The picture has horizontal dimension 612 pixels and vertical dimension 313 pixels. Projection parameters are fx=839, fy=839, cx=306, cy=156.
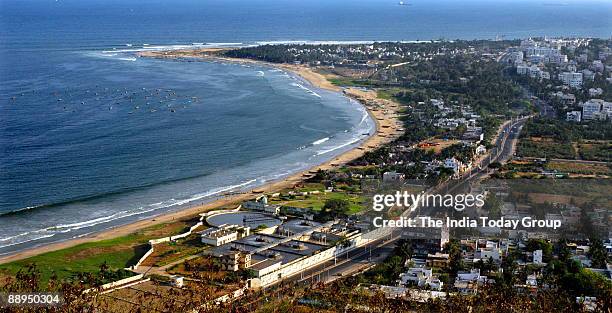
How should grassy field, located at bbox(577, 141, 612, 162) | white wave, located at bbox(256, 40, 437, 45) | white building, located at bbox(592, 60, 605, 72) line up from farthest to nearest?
white wave, located at bbox(256, 40, 437, 45)
white building, located at bbox(592, 60, 605, 72)
grassy field, located at bbox(577, 141, 612, 162)

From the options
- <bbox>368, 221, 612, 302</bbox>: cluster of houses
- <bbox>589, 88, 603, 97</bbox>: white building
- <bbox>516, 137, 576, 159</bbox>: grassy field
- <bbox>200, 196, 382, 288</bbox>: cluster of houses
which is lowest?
<bbox>516, 137, 576, 159</bbox>: grassy field

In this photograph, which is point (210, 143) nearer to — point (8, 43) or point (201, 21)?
point (8, 43)

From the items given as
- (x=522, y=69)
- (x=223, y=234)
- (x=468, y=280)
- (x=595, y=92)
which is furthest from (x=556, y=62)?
(x=468, y=280)

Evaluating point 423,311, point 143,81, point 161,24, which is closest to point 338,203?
point 423,311

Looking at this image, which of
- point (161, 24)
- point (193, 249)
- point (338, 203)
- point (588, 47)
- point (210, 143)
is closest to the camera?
point (193, 249)

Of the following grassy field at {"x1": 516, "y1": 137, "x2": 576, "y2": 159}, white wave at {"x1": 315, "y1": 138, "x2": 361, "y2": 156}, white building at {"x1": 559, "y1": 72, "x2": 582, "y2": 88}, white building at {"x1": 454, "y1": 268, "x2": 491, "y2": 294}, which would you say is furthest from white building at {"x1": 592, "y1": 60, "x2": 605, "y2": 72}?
white building at {"x1": 454, "y1": 268, "x2": 491, "y2": 294}

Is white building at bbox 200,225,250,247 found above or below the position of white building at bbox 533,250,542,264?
below

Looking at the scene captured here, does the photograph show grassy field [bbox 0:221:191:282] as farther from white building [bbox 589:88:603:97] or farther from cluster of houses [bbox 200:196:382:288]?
white building [bbox 589:88:603:97]
